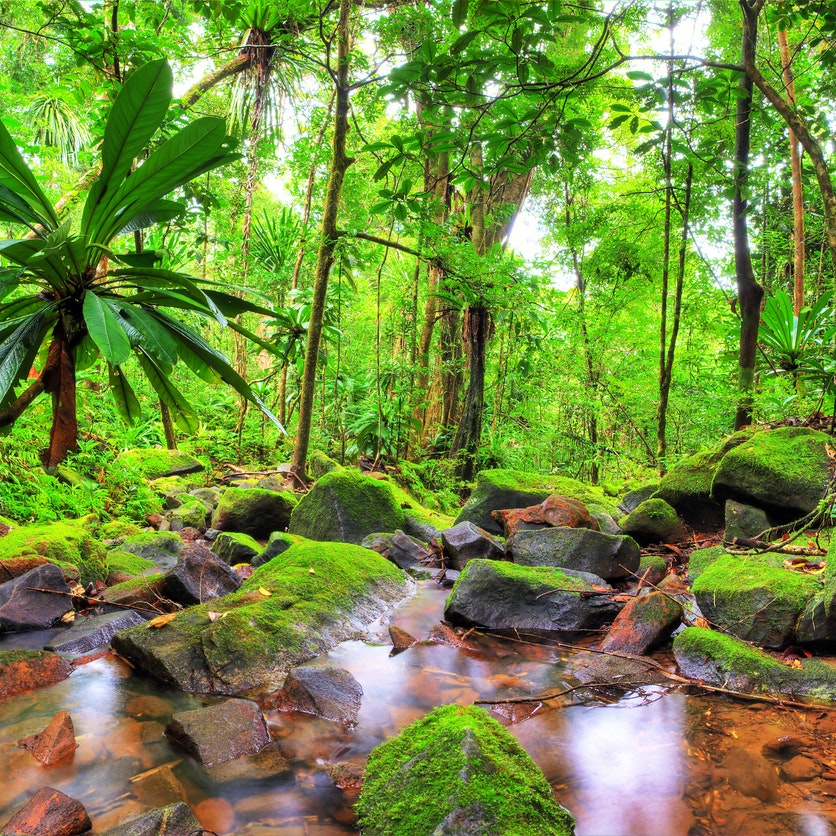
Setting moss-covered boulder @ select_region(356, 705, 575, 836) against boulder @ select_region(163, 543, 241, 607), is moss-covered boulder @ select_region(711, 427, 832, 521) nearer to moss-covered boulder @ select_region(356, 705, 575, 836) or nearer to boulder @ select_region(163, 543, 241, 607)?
moss-covered boulder @ select_region(356, 705, 575, 836)

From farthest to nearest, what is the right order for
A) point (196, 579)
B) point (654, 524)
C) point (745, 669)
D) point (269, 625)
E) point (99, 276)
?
point (654, 524) → point (196, 579) → point (269, 625) → point (745, 669) → point (99, 276)

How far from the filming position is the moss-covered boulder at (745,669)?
8.75 ft

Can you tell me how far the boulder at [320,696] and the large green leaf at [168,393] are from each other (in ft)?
3.83

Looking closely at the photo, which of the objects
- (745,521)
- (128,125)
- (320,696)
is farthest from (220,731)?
(745,521)

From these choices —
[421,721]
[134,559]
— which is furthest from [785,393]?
[134,559]

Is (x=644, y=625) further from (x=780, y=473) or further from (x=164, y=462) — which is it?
(x=164, y=462)

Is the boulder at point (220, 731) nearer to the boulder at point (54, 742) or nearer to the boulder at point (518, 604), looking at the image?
the boulder at point (54, 742)

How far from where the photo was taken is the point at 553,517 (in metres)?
5.19

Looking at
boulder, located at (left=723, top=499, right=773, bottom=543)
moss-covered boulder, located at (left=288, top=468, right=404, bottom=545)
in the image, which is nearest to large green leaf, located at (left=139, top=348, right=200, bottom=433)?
moss-covered boulder, located at (left=288, top=468, right=404, bottom=545)

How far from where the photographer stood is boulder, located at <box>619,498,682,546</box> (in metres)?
5.52

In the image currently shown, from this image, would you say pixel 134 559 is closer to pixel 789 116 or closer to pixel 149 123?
pixel 149 123

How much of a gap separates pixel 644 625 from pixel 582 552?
1.23 metres

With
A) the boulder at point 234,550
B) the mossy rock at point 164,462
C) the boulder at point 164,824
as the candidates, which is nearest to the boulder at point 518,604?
the boulder at point 234,550

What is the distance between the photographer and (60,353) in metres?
1.81
